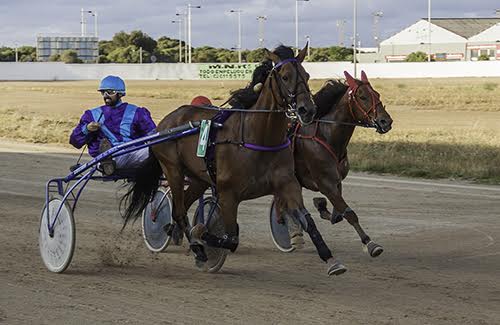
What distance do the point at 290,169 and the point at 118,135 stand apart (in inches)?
76.8

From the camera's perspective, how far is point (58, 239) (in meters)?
7.68

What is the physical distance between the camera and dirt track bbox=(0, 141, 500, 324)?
592cm

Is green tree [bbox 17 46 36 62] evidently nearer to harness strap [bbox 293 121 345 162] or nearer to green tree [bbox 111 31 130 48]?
green tree [bbox 111 31 130 48]

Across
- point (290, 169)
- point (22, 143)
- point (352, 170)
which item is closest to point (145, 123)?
point (290, 169)

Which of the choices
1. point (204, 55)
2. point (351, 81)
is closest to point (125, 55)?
point (204, 55)

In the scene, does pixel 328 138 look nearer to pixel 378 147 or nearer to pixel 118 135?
pixel 118 135

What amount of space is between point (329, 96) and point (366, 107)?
47 centimetres

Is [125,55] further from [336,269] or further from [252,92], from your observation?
[336,269]

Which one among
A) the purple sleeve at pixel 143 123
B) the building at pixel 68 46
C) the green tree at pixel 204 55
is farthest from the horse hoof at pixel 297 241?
the green tree at pixel 204 55

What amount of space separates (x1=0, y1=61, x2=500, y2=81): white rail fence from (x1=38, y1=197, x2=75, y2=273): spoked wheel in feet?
187

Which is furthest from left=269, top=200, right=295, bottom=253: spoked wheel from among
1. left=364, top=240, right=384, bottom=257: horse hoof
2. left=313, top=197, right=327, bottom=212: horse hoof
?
left=364, top=240, right=384, bottom=257: horse hoof

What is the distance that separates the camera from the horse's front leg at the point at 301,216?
650 centimetres

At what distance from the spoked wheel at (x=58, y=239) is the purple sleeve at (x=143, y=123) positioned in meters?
0.93

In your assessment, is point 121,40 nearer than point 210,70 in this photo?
No
